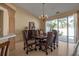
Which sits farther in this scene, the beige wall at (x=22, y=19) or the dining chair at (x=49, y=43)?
the dining chair at (x=49, y=43)

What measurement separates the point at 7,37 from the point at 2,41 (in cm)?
7

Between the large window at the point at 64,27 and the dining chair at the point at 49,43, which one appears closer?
the large window at the point at 64,27

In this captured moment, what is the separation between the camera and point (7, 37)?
121 cm

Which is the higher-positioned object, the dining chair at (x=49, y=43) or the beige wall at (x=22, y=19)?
the beige wall at (x=22, y=19)

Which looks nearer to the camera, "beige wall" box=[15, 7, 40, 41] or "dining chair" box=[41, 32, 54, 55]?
"beige wall" box=[15, 7, 40, 41]

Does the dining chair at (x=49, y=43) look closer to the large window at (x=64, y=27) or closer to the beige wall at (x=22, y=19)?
the large window at (x=64, y=27)

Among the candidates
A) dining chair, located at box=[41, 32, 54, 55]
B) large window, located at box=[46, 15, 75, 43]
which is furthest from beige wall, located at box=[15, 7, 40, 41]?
dining chair, located at box=[41, 32, 54, 55]

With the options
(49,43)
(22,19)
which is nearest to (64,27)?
(49,43)

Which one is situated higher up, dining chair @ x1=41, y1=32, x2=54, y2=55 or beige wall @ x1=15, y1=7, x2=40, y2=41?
beige wall @ x1=15, y1=7, x2=40, y2=41

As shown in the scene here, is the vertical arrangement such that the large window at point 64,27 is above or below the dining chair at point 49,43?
above

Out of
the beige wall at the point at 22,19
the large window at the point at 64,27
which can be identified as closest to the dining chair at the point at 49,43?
the large window at the point at 64,27

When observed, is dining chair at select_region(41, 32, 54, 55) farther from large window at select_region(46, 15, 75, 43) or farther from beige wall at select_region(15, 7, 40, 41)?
beige wall at select_region(15, 7, 40, 41)

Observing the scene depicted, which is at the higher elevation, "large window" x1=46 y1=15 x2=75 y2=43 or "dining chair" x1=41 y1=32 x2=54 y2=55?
"large window" x1=46 y1=15 x2=75 y2=43

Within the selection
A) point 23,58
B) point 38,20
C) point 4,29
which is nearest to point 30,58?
point 23,58
